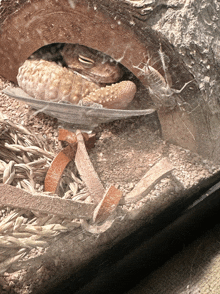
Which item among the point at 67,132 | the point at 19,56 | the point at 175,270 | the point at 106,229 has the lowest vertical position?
the point at 175,270

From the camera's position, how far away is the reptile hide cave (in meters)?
0.49

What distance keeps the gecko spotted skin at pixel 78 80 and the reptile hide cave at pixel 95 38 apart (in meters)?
0.02

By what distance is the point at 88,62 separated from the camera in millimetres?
531

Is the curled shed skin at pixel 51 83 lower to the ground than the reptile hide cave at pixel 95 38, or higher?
lower

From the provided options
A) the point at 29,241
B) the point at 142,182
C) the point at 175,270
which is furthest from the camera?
the point at 175,270

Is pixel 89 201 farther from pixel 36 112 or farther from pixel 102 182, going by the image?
pixel 36 112

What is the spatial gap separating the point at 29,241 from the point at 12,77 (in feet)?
0.96

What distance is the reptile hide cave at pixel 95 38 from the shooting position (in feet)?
1.62

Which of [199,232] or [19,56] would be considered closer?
[19,56]

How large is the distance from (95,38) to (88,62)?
4 centimetres

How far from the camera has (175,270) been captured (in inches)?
28.5

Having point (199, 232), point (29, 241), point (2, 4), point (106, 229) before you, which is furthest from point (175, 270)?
point (2, 4)

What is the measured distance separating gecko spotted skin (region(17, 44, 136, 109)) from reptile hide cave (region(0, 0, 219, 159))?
0.02 metres

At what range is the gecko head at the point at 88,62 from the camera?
53 centimetres
